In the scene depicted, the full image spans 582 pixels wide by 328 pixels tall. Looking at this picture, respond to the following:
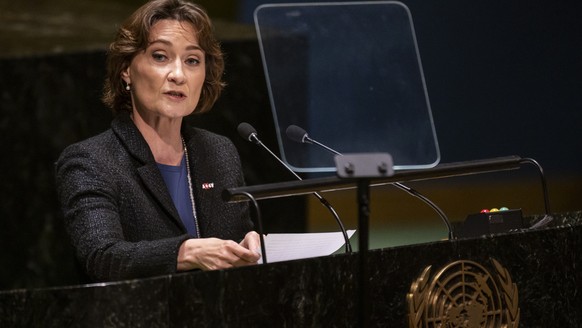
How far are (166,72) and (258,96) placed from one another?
144 centimetres

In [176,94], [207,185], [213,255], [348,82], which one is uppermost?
[348,82]

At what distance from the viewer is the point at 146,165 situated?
2461 mm

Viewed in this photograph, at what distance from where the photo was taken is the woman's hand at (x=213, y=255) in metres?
1.97

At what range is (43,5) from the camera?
359cm

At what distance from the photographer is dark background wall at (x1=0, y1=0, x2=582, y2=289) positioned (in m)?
3.55

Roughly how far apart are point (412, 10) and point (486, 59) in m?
0.44

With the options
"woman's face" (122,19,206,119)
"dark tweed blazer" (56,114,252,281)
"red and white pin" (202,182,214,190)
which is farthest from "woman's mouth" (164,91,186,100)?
"red and white pin" (202,182,214,190)

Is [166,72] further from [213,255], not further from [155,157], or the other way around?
[213,255]

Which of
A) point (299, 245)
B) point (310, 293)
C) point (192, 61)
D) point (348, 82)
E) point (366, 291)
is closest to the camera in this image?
point (366, 291)

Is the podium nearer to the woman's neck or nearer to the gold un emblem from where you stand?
the gold un emblem

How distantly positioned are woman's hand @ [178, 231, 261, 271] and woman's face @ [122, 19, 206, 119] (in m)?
0.62

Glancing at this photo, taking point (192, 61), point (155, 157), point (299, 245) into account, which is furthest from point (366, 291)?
point (192, 61)

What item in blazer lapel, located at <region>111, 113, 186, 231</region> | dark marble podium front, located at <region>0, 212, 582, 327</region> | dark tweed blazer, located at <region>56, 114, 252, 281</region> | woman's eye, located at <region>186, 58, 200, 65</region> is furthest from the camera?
woman's eye, located at <region>186, 58, 200, 65</region>

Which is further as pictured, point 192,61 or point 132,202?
point 192,61
